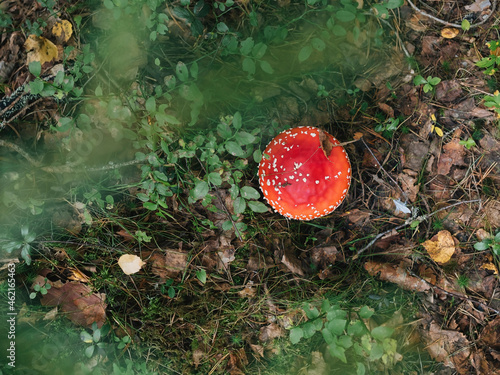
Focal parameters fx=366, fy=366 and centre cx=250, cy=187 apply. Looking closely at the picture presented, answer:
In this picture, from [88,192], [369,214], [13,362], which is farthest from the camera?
[369,214]

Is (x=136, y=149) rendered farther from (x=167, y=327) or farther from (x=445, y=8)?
(x=445, y=8)

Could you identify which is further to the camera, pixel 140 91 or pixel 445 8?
pixel 445 8

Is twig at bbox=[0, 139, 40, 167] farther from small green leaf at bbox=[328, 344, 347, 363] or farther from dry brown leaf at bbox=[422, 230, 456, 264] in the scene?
dry brown leaf at bbox=[422, 230, 456, 264]

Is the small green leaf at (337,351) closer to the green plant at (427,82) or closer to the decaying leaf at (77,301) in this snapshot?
the decaying leaf at (77,301)

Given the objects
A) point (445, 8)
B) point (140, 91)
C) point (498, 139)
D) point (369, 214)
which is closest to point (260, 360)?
point (369, 214)

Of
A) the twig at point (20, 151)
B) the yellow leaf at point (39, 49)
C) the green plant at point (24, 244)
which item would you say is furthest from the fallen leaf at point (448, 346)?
the yellow leaf at point (39, 49)
